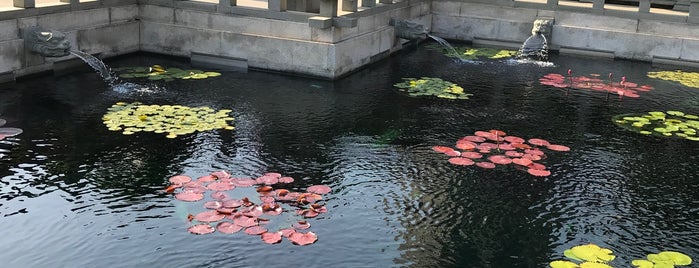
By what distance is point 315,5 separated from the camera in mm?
20219

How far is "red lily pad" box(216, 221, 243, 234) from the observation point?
29.6ft

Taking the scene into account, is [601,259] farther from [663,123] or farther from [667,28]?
[667,28]

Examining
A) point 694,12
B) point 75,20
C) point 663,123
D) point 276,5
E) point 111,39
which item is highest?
point 694,12

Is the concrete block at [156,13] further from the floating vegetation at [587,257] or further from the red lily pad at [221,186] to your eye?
the floating vegetation at [587,257]

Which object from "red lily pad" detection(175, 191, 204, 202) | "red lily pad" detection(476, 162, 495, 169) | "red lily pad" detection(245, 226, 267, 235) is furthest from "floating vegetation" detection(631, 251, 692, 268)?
"red lily pad" detection(175, 191, 204, 202)

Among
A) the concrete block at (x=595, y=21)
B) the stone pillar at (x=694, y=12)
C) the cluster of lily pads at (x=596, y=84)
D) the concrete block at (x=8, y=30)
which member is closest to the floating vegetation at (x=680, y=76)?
the cluster of lily pads at (x=596, y=84)

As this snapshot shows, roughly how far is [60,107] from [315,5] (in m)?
8.10

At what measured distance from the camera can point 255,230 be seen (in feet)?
29.7

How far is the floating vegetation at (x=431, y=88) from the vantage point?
1633 cm

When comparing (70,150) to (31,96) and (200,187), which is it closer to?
(200,187)

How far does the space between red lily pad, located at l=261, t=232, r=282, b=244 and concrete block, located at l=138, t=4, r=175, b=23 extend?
10.9 meters

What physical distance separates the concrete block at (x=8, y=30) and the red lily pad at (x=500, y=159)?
9753mm

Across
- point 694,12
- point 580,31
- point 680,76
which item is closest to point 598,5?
point 580,31

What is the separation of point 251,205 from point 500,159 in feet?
14.3
